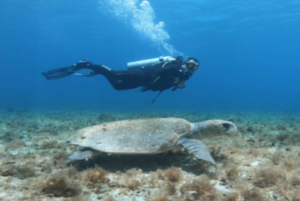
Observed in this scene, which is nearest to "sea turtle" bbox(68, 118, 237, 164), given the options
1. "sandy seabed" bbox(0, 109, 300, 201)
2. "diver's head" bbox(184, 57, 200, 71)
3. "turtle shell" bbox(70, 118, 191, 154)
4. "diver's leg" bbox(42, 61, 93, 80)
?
"turtle shell" bbox(70, 118, 191, 154)

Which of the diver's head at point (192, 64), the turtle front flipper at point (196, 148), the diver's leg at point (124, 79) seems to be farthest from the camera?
the diver's leg at point (124, 79)

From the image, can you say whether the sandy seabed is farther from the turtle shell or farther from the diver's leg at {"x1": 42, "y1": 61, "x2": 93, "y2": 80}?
the diver's leg at {"x1": 42, "y1": 61, "x2": 93, "y2": 80}

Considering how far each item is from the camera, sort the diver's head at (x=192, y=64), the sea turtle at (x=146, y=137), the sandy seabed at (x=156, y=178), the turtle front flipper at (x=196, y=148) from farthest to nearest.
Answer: the diver's head at (x=192, y=64) → the sea turtle at (x=146, y=137) → the turtle front flipper at (x=196, y=148) → the sandy seabed at (x=156, y=178)

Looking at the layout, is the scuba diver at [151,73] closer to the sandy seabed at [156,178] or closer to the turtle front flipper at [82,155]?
the sandy seabed at [156,178]

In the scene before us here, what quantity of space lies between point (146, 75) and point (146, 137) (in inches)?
205

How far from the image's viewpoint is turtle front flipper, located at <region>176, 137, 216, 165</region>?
198 inches

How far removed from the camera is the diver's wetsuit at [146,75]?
945cm

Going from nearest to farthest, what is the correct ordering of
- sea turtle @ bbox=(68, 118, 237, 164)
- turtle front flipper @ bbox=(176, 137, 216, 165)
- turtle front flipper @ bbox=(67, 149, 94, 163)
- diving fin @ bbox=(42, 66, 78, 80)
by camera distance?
turtle front flipper @ bbox=(176, 137, 216, 165)
sea turtle @ bbox=(68, 118, 237, 164)
turtle front flipper @ bbox=(67, 149, 94, 163)
diving fin @ bbox=(42, 66, 78, 80)

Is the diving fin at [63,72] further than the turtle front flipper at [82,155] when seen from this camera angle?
Yes

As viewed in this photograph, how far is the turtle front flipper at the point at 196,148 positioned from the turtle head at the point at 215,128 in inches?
22.5

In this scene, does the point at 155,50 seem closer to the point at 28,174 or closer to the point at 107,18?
the point at 107,18

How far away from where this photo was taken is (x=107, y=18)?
145 ft

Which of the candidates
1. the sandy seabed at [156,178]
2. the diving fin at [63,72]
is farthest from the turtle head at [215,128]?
the diving fin at [63,72]

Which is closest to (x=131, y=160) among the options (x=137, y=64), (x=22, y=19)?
(x=137, y=64)
